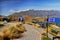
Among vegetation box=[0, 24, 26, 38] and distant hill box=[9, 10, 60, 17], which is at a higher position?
distant hill box=[9, 10, 60, 17]

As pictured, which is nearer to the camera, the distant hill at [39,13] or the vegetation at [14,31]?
the vegetation at [14,31]

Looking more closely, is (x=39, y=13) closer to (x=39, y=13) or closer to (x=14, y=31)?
(x=39, y=13)

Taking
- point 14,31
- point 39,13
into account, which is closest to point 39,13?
point 39,13

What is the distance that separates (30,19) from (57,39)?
0.93m

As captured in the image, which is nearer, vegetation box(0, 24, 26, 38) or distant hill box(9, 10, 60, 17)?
vegetation box(0, 24, 26, 38)

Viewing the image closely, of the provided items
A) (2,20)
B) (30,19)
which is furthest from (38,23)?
(2,20)

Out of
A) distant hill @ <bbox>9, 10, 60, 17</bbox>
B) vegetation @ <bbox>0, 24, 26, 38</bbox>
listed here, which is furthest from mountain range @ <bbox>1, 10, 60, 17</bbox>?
vegetation @ <bbox>0, 24, 26, 38</bbox>

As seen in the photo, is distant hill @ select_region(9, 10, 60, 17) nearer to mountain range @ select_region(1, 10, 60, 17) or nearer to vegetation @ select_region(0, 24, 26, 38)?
mountain range @ select_region(1, 10, 60, 17)

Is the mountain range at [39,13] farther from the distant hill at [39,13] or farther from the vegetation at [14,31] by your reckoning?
the vegetation at [14,31]

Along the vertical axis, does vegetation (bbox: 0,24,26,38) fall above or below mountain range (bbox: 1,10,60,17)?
below

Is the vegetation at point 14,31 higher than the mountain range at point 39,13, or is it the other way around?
the mountain range at point 39,13

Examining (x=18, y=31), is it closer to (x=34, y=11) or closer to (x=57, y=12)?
(x=34, y=11)


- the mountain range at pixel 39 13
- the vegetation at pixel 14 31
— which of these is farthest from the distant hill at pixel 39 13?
the vegetation at pixel 14 31

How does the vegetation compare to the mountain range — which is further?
the mountain range
